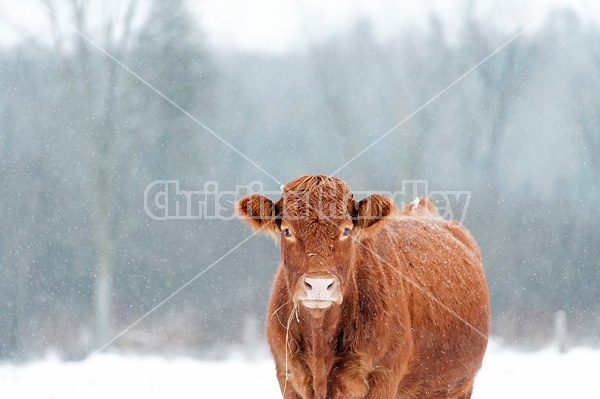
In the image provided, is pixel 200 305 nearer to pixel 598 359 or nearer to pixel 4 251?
pixel 4 251

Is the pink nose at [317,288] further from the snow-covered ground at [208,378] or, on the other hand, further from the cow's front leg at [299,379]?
the snow-covered ground at [208,378]

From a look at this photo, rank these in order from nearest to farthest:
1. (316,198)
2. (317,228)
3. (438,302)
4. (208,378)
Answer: (317,228) < (316,198) < (438,302) < (208,378)

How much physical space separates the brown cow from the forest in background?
8008 mm

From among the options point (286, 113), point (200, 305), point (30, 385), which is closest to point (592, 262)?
point (286, 113)

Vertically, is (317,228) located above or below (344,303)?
above

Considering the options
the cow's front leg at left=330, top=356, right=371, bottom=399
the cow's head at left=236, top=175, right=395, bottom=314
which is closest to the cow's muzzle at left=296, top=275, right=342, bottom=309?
the cow's head at left=236, top=175, right=395, bottom=314

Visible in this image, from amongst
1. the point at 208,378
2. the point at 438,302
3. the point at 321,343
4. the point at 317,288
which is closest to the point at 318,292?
the point at 317,288

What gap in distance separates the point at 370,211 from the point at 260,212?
2.29ft

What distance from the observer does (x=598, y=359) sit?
12711mm

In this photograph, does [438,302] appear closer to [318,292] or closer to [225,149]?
[318,292]

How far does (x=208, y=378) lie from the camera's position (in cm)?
1118

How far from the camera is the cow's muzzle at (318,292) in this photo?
11.8 feet

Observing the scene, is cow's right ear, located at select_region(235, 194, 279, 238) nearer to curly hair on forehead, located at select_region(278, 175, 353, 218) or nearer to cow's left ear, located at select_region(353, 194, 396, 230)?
curly hair on forehead, located at select_region(278, 175, 353, 218)

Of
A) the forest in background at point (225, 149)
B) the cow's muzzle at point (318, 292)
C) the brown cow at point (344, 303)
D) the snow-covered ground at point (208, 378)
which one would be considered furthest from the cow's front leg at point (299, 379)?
the forest in background at point (225, 149)
